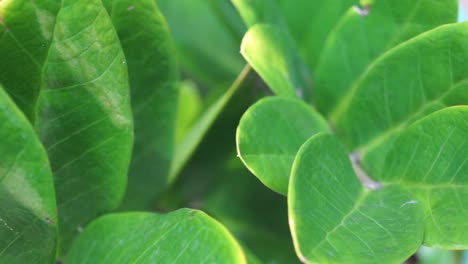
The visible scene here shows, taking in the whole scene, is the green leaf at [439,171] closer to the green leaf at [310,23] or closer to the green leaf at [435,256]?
the green leaf at [310,23]

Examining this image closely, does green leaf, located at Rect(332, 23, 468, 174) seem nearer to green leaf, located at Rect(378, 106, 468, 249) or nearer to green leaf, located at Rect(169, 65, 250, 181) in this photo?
green leaf, located at Rect(378, 106, 468, 249)

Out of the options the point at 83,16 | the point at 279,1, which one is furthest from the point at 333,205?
the point at 279,1

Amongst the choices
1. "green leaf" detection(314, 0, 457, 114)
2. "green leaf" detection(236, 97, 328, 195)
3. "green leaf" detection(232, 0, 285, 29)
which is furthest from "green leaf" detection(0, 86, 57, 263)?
"green leaf" detection(314, 0, 457, 114)

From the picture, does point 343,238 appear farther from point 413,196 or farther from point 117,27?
point 117,27

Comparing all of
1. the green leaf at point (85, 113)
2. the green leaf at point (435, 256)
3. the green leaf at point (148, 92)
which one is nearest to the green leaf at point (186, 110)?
the green leaf at point (148, 92)

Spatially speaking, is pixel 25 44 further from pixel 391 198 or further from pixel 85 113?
pixel 391 198

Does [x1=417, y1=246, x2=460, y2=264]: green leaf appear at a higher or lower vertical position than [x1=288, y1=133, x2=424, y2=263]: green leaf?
lower
